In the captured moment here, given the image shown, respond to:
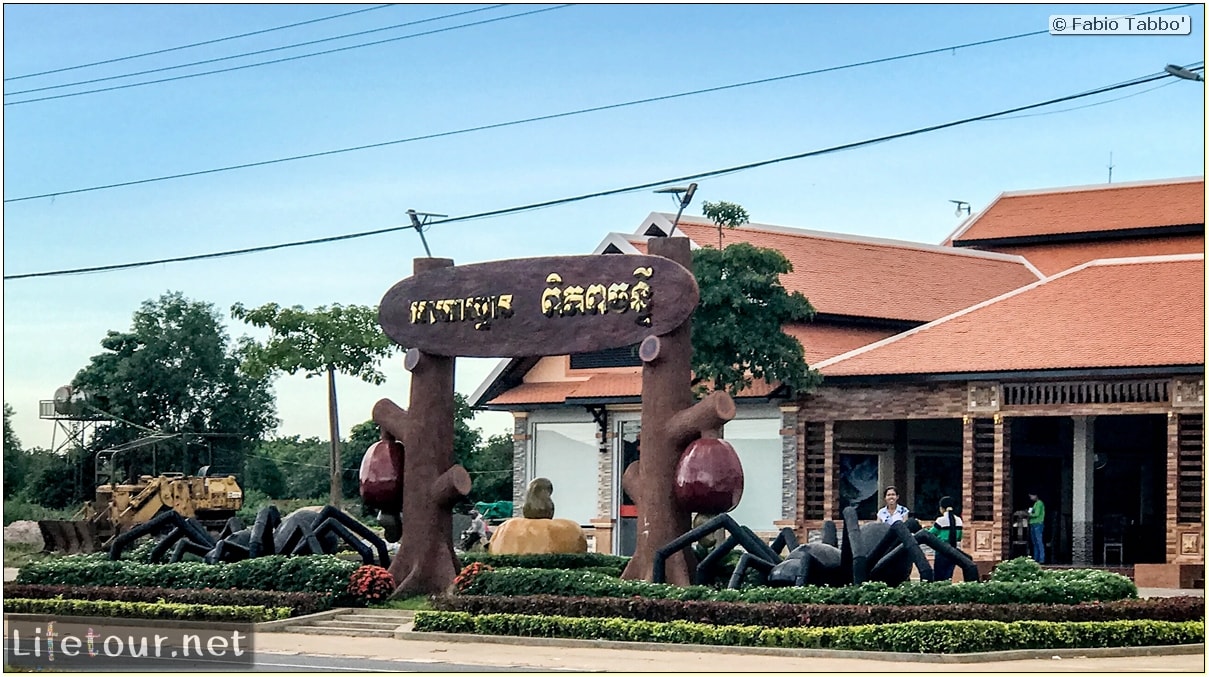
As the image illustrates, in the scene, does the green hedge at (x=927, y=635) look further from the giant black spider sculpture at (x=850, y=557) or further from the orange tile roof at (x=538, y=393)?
the orange tile roof at (x=538, y=393)

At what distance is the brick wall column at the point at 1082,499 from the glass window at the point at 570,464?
10.9 meters

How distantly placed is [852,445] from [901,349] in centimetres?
281

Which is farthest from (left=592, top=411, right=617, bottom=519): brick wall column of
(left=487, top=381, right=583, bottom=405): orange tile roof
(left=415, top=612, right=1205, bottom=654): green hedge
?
(left=415, top=612, right=1205, bottom=654): green hedge

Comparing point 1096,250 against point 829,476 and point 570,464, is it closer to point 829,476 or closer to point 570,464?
point 829,476

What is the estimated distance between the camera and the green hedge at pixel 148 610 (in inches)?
911

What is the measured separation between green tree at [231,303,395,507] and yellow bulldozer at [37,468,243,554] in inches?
139

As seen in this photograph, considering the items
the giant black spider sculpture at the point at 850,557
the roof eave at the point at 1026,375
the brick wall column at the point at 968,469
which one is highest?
the roof eave at the point at 1026,375

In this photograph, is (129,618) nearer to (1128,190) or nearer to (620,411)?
(620,411)

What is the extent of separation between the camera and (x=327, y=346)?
156ft

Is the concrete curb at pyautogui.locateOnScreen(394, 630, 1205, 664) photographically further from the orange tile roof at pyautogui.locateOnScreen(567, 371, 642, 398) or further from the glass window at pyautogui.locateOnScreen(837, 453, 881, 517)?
the orange tile roof at pyautogui.locateOnScreen(567, 371, 642, 398)

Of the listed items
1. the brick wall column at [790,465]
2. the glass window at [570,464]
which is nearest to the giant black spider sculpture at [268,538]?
the brick wall column at [790,465]

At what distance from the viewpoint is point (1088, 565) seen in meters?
30.5

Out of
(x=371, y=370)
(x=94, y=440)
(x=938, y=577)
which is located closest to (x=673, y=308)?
(x=938, y=577)

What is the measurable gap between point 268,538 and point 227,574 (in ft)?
5.23
